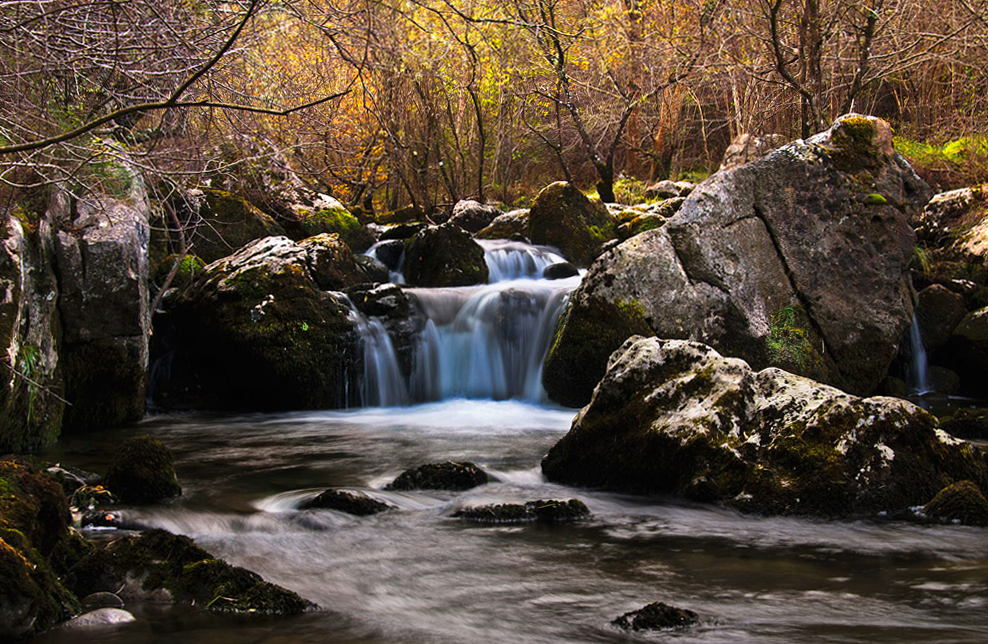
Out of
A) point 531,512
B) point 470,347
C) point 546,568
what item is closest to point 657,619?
point 546,568

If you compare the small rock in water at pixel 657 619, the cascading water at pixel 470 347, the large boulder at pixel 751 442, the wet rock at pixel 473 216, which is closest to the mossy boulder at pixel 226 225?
the cascading water at pixel 470 347

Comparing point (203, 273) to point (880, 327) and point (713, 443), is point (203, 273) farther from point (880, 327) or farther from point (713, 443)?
point (880, 327)

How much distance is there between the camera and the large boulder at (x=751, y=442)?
4934 mm

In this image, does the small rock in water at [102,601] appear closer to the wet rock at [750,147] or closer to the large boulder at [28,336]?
the large boulder at [28,336]

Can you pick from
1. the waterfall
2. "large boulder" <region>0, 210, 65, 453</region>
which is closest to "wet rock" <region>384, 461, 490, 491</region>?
"large boulder" <region>0, 210, 65, 453</region>

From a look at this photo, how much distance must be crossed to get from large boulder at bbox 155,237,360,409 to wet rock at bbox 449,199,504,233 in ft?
22.6

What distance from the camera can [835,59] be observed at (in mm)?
13891

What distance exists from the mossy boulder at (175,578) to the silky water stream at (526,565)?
0.09 meters

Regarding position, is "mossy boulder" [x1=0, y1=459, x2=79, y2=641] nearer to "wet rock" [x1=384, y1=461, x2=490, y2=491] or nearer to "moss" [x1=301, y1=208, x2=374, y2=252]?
"wet rock" [x1=384, y1=461, x2=490, y2=491]

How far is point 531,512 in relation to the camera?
5.07 meters

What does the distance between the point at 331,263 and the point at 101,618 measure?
325 inches

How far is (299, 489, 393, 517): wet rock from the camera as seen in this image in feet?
17.3

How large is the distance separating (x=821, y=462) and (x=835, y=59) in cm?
1097

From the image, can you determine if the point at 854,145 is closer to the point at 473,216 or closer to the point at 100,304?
the point at 100,304
